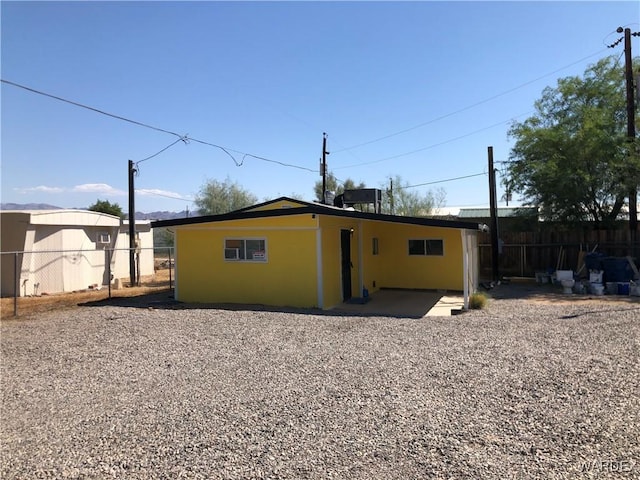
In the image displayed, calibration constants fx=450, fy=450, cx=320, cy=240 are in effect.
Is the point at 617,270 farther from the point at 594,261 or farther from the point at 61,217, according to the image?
the point at 61,217

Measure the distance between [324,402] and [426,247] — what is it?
10.8 m

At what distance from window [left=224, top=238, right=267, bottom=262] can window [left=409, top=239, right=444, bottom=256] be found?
566 cm

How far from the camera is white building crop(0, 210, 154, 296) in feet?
49.9

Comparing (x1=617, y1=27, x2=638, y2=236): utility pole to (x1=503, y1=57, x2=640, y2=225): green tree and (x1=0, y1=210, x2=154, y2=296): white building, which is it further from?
(x1=0, y1=210, x2=154, y2=296): white building

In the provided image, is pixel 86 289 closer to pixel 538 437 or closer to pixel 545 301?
pixel 545 301

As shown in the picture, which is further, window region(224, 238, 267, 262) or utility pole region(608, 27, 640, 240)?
utility pole region(608, 27, 640, 240)

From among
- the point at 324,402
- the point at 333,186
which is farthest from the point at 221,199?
the point at 324,402

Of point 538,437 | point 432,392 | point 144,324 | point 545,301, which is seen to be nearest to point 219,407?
point 432,392

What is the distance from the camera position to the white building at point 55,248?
1522 cm

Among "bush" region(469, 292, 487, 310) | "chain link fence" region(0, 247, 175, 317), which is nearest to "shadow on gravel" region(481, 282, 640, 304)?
"bush" region(469, 292, 487, 310)

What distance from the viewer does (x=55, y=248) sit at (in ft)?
53.6

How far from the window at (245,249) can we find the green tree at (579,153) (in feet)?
35.3

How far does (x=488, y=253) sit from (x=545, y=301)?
21.3 feet

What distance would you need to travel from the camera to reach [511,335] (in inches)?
287
